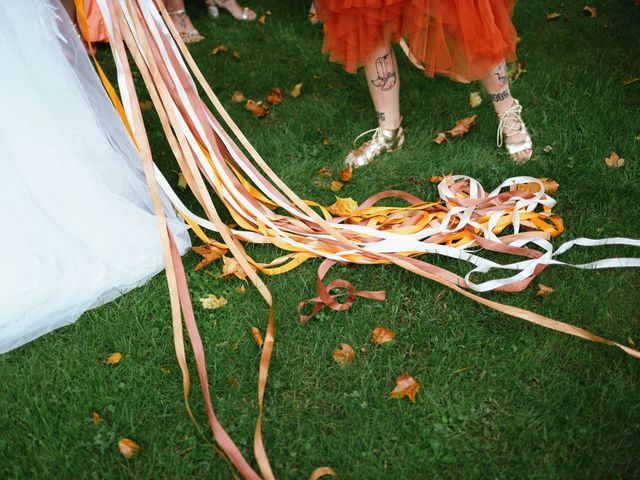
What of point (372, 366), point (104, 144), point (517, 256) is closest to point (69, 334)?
point (104, 144)

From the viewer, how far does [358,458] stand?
179 centimetres

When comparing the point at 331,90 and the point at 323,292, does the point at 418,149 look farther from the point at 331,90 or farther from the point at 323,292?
the point at 323,292

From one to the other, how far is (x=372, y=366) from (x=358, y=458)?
337 mm

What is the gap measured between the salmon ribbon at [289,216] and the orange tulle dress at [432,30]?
1.71 feet

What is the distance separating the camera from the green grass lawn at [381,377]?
1786 mm

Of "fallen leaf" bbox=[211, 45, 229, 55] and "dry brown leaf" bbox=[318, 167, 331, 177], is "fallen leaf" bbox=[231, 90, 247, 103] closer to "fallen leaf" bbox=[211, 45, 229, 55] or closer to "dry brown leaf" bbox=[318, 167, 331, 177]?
"fallen leaf" bbox=[211, 45, 229, 55]

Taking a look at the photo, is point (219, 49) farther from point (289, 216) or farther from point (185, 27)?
point (289, 216)

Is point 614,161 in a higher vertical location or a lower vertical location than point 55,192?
lower

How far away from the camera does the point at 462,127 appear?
324 centimetres

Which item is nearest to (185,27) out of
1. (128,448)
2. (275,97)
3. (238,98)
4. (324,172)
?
(238,98)

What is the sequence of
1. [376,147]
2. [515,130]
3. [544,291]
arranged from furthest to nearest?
[376,147] < [515,130] < [544,291]

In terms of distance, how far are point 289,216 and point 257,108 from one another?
114cm

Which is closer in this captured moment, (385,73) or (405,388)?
(405,388)

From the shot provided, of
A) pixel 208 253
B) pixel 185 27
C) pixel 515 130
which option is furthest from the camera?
pixel 185 27
